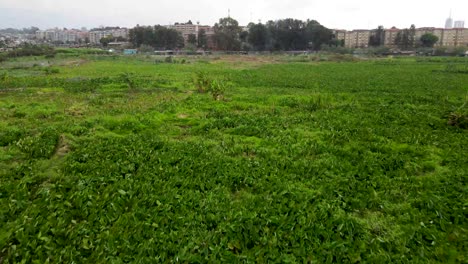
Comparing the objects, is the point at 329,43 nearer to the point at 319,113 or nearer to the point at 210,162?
the point at 319,113

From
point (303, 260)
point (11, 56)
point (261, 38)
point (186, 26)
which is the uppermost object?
point (186, 26)

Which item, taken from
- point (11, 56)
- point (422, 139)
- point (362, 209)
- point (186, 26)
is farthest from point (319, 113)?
point (186, 26)

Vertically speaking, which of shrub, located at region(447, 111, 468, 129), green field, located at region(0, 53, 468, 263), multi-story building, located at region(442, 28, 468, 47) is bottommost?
green field, located at region(0, 53, 468, 263)

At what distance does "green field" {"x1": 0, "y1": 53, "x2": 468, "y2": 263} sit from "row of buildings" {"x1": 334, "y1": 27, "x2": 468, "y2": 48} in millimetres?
95714

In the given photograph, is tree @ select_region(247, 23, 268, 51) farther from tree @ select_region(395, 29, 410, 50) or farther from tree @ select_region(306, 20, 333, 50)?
tree @ select_region(395, 29, 410, 50)

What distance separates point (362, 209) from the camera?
6266 mm

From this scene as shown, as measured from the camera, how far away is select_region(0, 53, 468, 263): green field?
5066 millimetres

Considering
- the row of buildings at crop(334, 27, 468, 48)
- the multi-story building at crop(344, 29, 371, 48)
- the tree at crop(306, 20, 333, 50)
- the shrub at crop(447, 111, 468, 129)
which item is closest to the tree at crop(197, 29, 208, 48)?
the tree at crop(306, 20, 333, 50)

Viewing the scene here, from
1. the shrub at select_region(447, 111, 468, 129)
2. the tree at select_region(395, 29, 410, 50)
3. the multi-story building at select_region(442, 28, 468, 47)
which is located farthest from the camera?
the multi-story building at select_region(442, 28, 468, 47)

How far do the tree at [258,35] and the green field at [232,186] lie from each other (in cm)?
6493

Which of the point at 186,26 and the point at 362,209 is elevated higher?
the point at 186,26

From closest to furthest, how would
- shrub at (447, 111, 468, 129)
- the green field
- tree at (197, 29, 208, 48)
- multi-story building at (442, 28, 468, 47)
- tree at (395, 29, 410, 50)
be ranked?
1. the green field
2. shrub at (447, 111, 468, 129)
3. tree at (395, 29, 410, 50)
4. tree at (197, 29, 208, 48)
5. multi-story building at (442, 28, 468, 47)

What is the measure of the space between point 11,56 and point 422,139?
182 ft

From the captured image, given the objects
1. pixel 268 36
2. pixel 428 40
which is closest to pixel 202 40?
pixel 268 36
